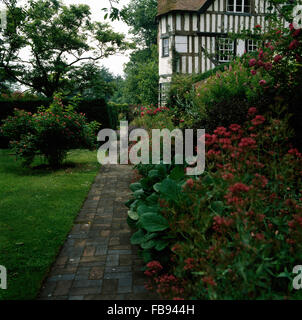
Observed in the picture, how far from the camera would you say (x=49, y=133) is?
850cm

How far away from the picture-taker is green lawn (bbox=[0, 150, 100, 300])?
325cm

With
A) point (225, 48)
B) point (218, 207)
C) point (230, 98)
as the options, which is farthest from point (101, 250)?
point (225, 48)

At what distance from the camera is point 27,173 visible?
8.68 m

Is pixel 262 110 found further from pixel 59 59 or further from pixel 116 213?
pixel 59 59

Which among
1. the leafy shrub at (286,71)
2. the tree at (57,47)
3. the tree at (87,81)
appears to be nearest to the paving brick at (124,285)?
the leafy shrub at (286,71)

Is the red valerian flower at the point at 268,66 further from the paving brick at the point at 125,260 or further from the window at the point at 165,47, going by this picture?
the window at the point at 165,47

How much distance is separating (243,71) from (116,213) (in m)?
3.55

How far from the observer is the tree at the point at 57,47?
1828 centimetres

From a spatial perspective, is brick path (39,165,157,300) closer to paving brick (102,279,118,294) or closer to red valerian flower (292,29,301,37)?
paving brick (102,279,118,294)

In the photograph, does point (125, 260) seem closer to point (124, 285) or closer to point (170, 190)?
point (124, 285)

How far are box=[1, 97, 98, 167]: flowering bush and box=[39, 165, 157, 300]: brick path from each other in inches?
148

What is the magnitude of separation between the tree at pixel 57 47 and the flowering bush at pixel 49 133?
1088cm

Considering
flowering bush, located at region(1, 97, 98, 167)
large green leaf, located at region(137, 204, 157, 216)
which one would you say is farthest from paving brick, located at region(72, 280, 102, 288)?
flowering bush, located at region(1, 97, 98, 167)
